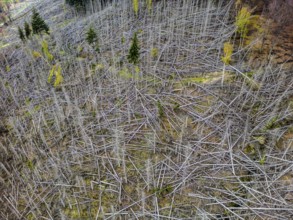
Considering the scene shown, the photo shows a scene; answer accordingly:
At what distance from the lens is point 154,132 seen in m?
2.56

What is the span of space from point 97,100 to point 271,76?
249 centimetres

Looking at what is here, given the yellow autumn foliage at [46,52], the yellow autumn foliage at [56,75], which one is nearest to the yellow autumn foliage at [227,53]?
the yellow autumn foliage at [56,75]

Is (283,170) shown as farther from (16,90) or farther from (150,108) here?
(16,90)

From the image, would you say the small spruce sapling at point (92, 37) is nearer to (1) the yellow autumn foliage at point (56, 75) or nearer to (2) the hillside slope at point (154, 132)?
(2) the hillside slope at point (154, 132)

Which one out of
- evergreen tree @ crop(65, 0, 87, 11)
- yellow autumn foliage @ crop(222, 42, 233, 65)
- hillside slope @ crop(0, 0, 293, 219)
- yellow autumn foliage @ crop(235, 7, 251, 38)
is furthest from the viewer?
evergreen tree @ crop(65, 0, 87, 11)

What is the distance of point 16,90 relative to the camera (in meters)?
3.82

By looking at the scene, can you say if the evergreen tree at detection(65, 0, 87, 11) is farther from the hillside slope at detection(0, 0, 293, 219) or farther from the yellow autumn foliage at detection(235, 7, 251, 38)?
the yellow autumn foliage at detection(235, 7, 251, 38)

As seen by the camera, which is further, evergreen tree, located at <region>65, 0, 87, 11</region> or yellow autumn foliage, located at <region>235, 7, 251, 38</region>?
evergreen tree, located at <region>65, 0, 87, 11</region>

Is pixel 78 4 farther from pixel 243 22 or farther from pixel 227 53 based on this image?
pixel 227 53

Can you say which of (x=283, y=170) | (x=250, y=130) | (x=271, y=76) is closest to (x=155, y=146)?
(x=250, y=130)

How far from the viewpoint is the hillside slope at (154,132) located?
2002mm

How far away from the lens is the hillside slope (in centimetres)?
200

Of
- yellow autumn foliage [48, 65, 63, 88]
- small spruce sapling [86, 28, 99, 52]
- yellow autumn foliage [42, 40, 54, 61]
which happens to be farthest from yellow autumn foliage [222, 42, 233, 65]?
yellow autumn foliage [42, 40, 54, 61]

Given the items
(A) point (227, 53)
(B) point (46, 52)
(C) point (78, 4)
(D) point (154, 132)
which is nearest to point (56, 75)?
(B) point (46, 52)
